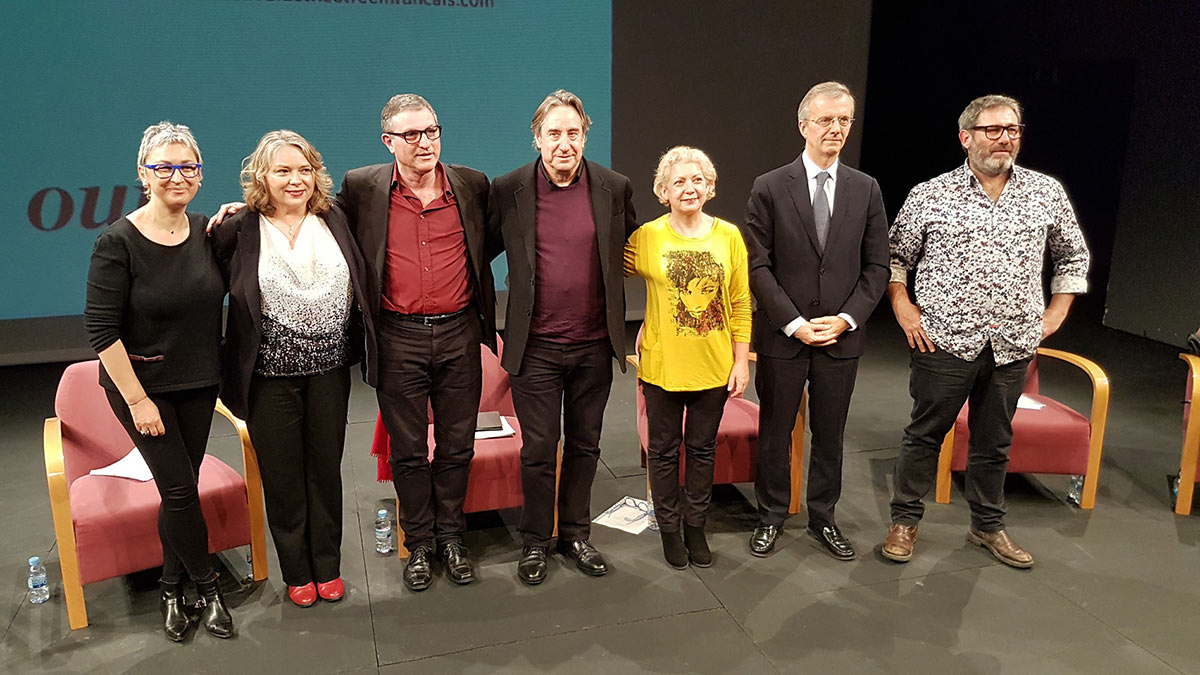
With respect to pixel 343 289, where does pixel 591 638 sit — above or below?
below

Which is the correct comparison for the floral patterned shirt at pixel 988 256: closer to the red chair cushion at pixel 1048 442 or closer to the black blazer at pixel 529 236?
the red chair cushion at pixel 1048 442

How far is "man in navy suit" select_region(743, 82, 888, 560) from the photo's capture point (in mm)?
2889

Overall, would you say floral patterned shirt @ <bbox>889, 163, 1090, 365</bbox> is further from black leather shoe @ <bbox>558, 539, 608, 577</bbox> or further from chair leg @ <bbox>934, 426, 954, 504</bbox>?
black leather shoe @ <bbox>558, 539, 608, 577</bbox>

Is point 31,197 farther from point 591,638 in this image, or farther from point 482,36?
point 591,638

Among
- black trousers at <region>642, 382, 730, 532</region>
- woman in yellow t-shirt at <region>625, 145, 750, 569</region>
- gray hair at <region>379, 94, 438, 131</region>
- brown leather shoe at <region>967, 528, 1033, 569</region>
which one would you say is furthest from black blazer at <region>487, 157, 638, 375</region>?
brown leather shoe at <region>967, 528, 1033, 569</region>

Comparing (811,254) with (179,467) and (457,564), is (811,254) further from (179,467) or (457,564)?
(179,467)

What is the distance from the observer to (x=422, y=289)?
268cm

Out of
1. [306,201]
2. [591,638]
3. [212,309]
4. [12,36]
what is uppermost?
[12,36]

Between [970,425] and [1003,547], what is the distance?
0.47m

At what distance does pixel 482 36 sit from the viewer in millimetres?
5727

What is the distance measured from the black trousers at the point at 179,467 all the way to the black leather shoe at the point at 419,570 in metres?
0.64

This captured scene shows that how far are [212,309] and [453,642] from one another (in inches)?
49.3

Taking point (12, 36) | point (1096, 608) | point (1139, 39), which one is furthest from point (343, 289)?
point (1139, 39)

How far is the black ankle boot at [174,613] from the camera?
2.60 m
